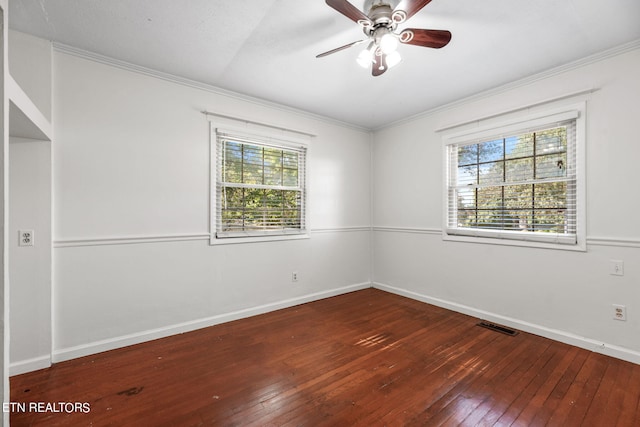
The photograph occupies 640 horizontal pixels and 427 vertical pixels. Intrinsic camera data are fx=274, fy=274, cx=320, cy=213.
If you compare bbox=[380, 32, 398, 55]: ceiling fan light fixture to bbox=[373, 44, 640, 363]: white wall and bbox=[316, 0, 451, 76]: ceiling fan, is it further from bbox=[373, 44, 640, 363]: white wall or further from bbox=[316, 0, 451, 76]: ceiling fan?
bbox=[373, 44, 640, 363]: white wall

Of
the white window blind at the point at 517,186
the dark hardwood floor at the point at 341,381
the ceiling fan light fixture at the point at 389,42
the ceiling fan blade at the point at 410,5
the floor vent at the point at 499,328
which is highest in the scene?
the ceiling fan blade at the point at 410,5

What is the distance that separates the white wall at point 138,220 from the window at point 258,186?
0.57 ft

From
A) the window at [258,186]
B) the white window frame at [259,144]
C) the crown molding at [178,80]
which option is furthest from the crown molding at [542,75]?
the window at [258,186]

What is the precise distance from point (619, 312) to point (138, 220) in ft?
14.3

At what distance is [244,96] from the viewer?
10.6ft

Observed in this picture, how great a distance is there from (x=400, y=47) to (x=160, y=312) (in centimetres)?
329

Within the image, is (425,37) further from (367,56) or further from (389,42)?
(367,56)

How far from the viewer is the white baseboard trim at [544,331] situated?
2.29 meters

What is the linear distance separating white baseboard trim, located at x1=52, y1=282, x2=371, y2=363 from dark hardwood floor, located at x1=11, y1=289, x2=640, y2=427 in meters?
0.08

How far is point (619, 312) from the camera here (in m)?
2.32

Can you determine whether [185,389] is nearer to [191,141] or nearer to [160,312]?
[160,312]

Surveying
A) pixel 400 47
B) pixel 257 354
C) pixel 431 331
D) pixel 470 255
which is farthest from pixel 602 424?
pixel 400 47

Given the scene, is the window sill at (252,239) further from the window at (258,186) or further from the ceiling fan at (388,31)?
the ceiling fan at (388,31)

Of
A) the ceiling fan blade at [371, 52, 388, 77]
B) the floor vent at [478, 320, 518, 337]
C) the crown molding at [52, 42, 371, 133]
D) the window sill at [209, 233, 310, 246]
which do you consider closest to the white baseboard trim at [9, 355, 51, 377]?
the window sill at [209, 233, 310, 246]
